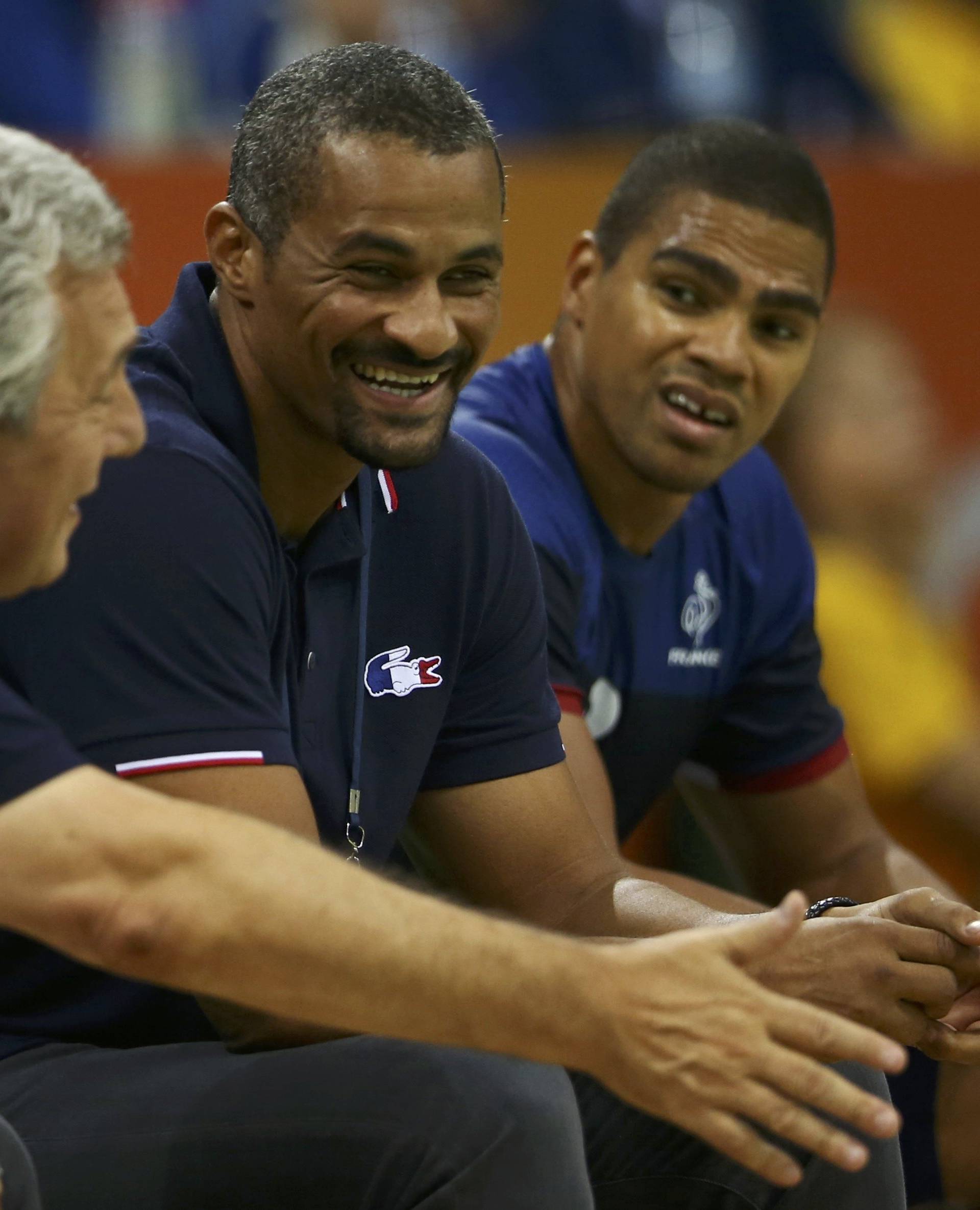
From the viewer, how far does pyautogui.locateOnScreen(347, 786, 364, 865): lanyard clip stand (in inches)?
81.9

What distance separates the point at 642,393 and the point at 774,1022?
1.45 meters

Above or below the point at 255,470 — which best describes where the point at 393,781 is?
below

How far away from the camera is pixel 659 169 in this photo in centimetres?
292

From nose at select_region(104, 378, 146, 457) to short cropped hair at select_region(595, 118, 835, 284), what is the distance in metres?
1.42

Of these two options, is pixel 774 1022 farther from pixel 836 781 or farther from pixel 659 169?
pixel 659 169

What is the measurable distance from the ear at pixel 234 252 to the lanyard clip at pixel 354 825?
0.54m

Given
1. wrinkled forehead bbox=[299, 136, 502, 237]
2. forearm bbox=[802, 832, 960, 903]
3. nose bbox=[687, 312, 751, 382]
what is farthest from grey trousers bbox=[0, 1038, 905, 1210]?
nose bbox=[687, 312, 751, 382]

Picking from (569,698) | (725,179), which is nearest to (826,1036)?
(569,698)

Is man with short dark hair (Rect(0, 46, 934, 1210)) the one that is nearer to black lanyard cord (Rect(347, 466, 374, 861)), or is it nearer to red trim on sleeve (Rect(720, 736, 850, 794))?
black lanyard cord (Rect(347, 466, 374, 861))

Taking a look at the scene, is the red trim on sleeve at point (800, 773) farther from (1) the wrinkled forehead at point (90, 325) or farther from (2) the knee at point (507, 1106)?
(1) the wrinkled forehead at point (90, 325)

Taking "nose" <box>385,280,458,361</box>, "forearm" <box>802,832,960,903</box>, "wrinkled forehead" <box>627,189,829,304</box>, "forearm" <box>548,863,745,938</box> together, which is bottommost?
"forearm" <box>802,832,960,903</box>

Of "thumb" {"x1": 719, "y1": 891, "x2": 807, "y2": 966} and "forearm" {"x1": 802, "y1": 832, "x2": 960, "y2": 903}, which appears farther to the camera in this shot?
"forearm" {"x1": 802, "y1": 832, "x2": 960, "y2": 903}

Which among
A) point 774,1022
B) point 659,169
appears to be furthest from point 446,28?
point 774,1022

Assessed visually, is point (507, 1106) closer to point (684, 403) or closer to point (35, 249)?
point (35, 249)
